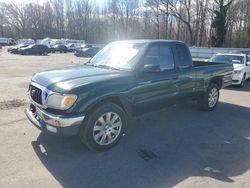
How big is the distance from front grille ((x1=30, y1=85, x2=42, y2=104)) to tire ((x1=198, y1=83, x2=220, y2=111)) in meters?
4.41

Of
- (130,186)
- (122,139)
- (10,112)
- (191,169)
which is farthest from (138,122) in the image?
(10,112)

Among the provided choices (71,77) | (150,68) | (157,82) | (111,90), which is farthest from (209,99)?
(71,77)

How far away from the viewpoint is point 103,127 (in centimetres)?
429

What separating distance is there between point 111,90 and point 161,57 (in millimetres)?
1680

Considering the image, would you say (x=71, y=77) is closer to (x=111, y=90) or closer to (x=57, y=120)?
(x=111, y=90)

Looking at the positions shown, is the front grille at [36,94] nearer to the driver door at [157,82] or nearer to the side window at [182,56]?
the driver door at [157,82]

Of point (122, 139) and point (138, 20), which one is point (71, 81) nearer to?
point (122, 139)

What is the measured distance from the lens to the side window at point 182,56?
5.71m

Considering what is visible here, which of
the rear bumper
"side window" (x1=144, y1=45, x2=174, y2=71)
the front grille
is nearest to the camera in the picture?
the front grille

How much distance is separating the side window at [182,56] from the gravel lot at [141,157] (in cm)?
140

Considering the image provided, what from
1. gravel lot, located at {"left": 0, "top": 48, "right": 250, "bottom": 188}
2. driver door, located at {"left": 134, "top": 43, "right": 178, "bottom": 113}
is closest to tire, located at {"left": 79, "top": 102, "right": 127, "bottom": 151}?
gravel lot, located at {"left": 0, "top": 48, "right": 250, "bottom": 188}

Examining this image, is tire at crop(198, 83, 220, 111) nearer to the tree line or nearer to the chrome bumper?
the chrome bumper

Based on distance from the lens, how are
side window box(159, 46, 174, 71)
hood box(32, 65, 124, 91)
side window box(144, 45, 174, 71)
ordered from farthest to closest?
side window box(159, 46, 174, 71) → side window box(144, 45, 174, 71) → hood box(32, 65, 124, 91)

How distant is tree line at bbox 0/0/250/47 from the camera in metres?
46.5
